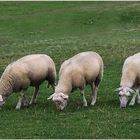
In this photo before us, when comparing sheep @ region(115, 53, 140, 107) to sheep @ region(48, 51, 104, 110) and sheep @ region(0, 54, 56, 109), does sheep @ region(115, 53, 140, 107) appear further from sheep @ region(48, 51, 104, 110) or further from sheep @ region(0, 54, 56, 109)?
sheep @ region(0, 54, 56, 109)

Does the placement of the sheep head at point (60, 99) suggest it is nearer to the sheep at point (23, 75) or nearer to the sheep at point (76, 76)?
the sheep at point (76, 76)

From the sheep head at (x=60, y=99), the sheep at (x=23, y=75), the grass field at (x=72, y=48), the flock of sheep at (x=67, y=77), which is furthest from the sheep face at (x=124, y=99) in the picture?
the sheep at (x=23, y=75)

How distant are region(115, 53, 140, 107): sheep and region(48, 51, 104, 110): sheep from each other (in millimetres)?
953

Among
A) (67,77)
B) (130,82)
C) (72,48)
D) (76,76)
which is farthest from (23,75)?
(72,48)

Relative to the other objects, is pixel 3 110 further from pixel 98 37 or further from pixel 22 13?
pixel 22 13

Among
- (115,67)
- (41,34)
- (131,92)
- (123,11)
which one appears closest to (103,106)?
(131,92)

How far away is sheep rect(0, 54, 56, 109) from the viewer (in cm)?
1603

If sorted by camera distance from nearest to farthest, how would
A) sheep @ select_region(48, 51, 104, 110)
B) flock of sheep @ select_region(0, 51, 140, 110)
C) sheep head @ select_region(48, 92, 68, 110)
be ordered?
→ sheep head @ select_region(48, 92, 68, 110), sheep @ select_region(48, 51, 104, 110), flock of sheep @ select_region(0, 51, 140, 110)

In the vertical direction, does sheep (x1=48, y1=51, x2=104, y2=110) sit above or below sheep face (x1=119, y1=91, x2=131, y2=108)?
above

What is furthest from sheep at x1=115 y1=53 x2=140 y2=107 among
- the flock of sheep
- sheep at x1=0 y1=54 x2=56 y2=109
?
sheep at x1=0 y1=54 x2=56 y2=109

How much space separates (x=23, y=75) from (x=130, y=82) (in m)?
3.43

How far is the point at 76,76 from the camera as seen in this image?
15.7m

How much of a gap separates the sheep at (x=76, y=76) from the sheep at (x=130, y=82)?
3.13ft

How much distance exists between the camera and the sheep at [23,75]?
16.0 m
